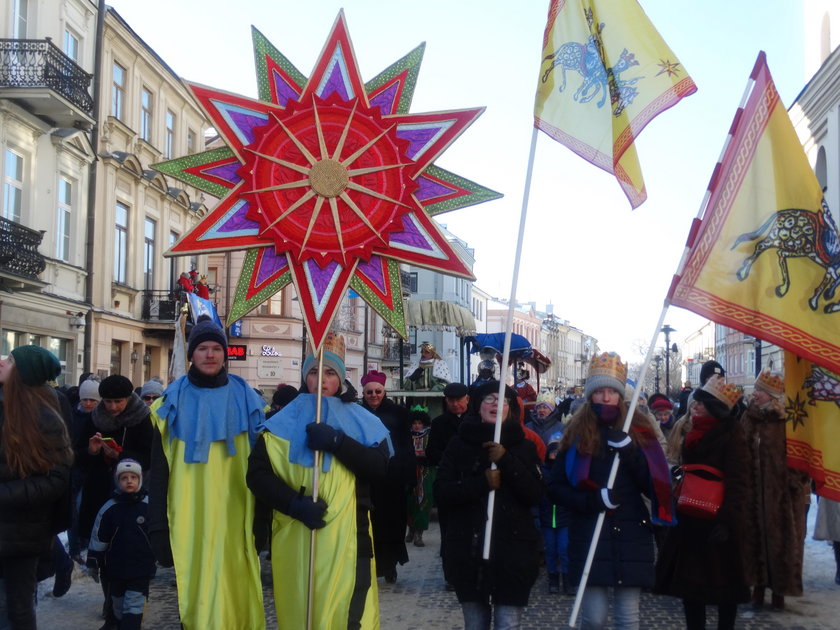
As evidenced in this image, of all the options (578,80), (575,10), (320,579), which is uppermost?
(575,10)

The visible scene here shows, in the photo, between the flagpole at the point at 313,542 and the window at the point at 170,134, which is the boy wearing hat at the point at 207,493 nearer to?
the flagpole at the point at 313,542

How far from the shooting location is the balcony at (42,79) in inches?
766

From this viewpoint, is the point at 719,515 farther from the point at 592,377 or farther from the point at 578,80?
the point at 578,80

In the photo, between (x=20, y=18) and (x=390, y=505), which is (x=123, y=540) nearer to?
(x=390, y=505)

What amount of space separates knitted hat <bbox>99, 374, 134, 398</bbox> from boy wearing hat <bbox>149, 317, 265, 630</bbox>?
1518 millimetres

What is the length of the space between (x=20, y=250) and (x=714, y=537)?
54.4 ft

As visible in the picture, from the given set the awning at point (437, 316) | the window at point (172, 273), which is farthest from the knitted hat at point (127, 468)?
the window at point (172, 273)

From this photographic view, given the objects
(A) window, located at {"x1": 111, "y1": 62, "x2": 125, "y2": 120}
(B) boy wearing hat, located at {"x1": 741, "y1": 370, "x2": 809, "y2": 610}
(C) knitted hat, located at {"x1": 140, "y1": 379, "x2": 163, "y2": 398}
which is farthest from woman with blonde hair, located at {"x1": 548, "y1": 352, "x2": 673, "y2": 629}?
(A) window, located at {"x1": 111, "y1": 62, "x2": 125, "y2": 120}

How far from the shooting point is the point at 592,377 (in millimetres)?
5449

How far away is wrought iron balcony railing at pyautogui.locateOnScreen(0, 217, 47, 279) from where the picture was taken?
60.7 feet

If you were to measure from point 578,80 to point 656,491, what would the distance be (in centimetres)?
247

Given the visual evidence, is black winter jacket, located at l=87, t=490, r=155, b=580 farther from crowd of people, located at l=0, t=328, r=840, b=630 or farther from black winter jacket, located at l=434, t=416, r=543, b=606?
black winter jacket, located at l=434, t=416, r=543, b=606

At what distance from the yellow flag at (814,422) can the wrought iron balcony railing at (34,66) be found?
17693mm

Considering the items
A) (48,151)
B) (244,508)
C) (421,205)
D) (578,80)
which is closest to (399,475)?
(244,508)
